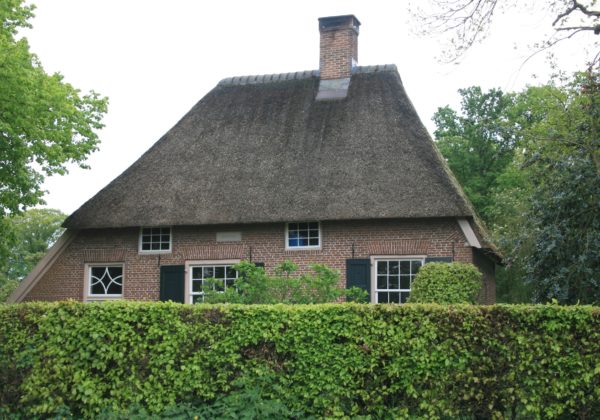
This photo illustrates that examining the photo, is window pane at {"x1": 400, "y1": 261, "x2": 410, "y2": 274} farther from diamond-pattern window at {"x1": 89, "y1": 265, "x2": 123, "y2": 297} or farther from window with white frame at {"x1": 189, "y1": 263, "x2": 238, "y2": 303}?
diamond-pattern window at {"x1": 89, "y1": 265, "x2": 123, "y2": 297}

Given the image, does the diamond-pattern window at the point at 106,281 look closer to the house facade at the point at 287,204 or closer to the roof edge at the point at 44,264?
the house facade at the point at 287,204

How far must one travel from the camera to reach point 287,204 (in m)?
17.2

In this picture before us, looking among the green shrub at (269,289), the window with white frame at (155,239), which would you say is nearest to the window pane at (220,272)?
the window with white frame at (155,239)

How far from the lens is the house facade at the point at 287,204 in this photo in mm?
16578

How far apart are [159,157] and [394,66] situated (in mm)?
7179

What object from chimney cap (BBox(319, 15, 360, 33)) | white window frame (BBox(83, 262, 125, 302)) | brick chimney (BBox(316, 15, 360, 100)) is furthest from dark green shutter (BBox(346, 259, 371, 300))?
chimney cap (BBox(319, 15, 360, 33))

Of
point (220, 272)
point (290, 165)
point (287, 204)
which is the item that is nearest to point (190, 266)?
point (220, 272)

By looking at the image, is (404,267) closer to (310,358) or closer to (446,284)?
(446,284)

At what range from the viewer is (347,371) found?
7543 millimetres

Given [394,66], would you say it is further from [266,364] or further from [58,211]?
[58,211]

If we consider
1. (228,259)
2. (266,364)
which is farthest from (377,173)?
(266,364)

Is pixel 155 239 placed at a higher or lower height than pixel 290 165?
lower

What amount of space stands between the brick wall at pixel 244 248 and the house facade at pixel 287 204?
0.09 ft

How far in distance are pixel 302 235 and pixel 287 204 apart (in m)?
0.90
